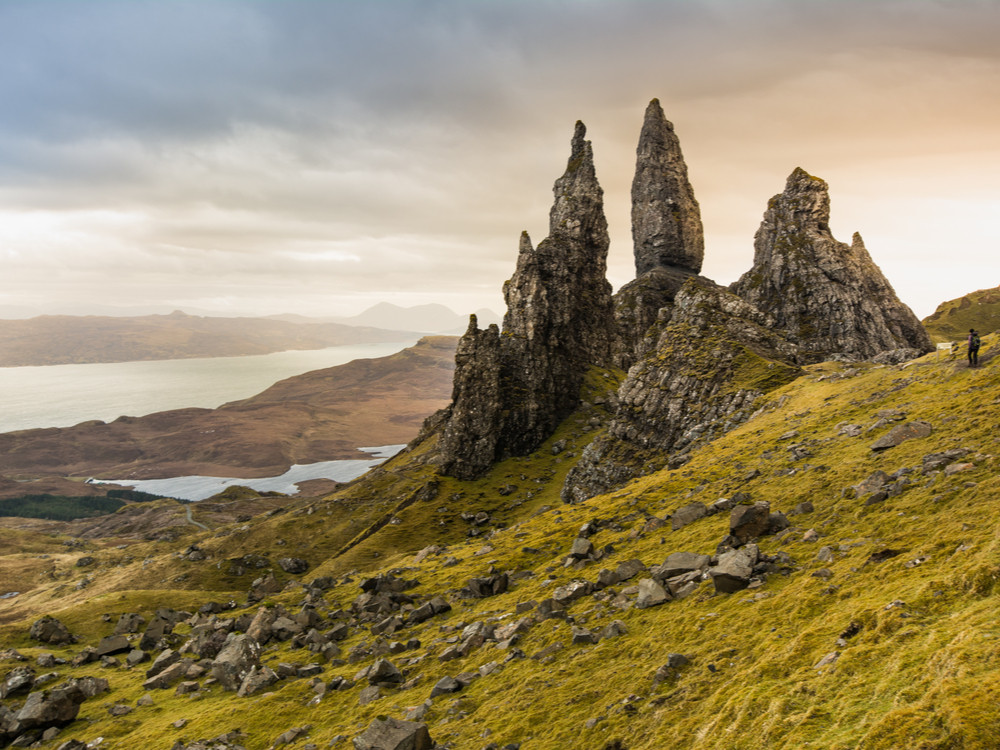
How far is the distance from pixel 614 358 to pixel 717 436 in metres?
94.8

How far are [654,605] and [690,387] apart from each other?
57.9 m

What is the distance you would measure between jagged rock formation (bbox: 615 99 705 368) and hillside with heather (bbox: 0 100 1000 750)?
260 feet

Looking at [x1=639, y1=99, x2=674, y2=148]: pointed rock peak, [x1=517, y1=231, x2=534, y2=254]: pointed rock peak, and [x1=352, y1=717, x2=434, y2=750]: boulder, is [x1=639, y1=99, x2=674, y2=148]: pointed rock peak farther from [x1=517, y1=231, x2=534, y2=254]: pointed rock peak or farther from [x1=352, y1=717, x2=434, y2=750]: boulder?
[x1=352, y1=717, x2=434, y2=750]: boulder

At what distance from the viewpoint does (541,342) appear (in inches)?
5610

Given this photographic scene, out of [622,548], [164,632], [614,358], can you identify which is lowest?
[164,632]

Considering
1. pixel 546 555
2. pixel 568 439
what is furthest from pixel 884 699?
→ pixel 568 439

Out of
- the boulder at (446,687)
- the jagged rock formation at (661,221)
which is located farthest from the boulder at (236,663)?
the jagged rock formation at (661,221)

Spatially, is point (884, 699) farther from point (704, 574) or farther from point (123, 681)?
point (123, 681)

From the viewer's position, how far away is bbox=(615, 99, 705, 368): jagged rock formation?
591ft

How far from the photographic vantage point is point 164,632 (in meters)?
65.2

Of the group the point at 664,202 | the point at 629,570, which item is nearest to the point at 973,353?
the point at 629,570

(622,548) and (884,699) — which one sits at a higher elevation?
(884,699)

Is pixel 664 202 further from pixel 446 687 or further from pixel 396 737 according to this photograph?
pixel 396 737

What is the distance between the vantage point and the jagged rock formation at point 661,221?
180 m
